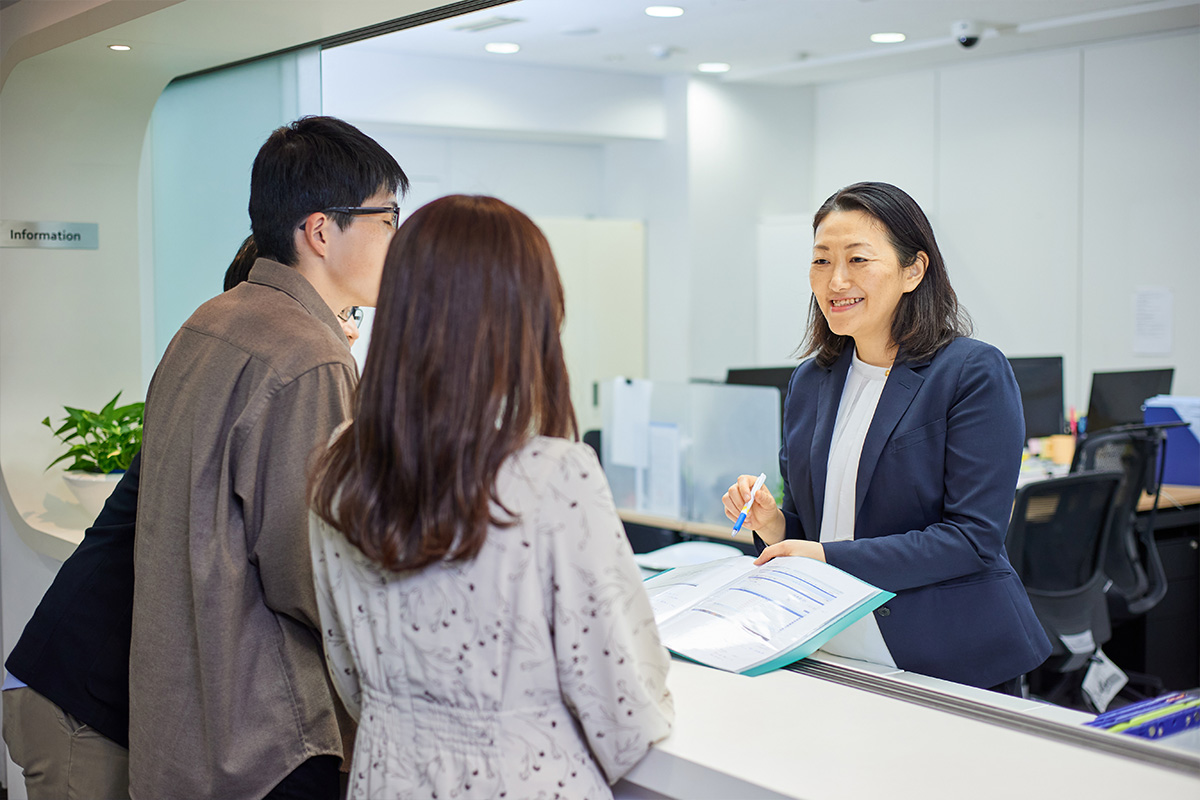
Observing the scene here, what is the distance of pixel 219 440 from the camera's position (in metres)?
1.36

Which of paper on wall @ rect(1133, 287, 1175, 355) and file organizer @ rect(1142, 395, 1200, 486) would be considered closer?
file organizer @ rect(1142, 395, 1200, 486)

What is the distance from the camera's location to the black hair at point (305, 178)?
1.43 m

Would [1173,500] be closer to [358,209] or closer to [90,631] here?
[358,209]

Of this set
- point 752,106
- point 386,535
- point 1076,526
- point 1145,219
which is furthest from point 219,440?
point 752,106

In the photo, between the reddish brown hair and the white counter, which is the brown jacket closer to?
the reddish brown hair

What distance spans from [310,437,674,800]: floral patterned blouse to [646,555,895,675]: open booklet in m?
0.28

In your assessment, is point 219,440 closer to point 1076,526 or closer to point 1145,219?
point 1076,526

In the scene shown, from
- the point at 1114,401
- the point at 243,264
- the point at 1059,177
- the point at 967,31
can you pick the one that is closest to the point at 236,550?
the point at 243,264

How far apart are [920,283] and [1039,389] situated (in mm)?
3173

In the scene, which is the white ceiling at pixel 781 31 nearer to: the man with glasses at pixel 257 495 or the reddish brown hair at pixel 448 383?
the man with glasses at pixel 257 495

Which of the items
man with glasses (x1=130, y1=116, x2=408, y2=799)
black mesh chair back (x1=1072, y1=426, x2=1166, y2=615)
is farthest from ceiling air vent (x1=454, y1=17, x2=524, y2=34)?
man with glasses (x1=130, y1=116, x2=408, y2=799)

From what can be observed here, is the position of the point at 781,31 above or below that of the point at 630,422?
above

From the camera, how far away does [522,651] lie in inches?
41.4

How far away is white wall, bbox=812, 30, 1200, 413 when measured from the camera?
520 centimetres
